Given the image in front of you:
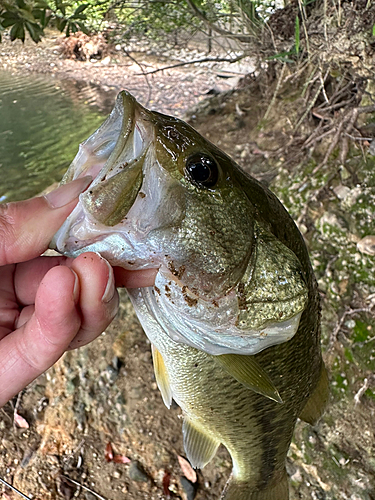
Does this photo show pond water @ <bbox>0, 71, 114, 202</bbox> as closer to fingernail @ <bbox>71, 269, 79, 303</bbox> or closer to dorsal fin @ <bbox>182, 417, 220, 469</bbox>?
dorsal fin @ <bbox>182, 417, 220, 469</bbox>

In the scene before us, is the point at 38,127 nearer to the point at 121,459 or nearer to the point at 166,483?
the point at 121,459

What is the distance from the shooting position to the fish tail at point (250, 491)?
117 centimetres

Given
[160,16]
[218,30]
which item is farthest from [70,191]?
[160,16]

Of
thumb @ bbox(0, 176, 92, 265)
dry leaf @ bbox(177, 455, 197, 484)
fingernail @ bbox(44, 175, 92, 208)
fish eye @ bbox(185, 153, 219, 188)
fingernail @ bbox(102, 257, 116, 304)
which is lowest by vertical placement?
dry leaf @ bbox(177, 455, 197, 484)

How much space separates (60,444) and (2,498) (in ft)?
1.02

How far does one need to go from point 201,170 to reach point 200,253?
151 mm

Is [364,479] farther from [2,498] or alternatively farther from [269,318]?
[2,498]

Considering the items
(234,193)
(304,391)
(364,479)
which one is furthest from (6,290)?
(364,479)

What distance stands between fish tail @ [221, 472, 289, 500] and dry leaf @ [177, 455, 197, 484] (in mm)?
592

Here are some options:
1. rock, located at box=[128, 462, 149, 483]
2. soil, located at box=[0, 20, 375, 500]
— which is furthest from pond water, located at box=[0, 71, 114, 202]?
rock, located at box=[128, 462, 149, 483]

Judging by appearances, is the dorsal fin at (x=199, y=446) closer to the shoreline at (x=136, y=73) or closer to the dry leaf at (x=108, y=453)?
the dry leaf at (x=108, y=453)

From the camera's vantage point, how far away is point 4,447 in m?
1.84

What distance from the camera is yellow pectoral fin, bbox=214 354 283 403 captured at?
776 mm

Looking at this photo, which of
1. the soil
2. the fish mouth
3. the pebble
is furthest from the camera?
the pebble
